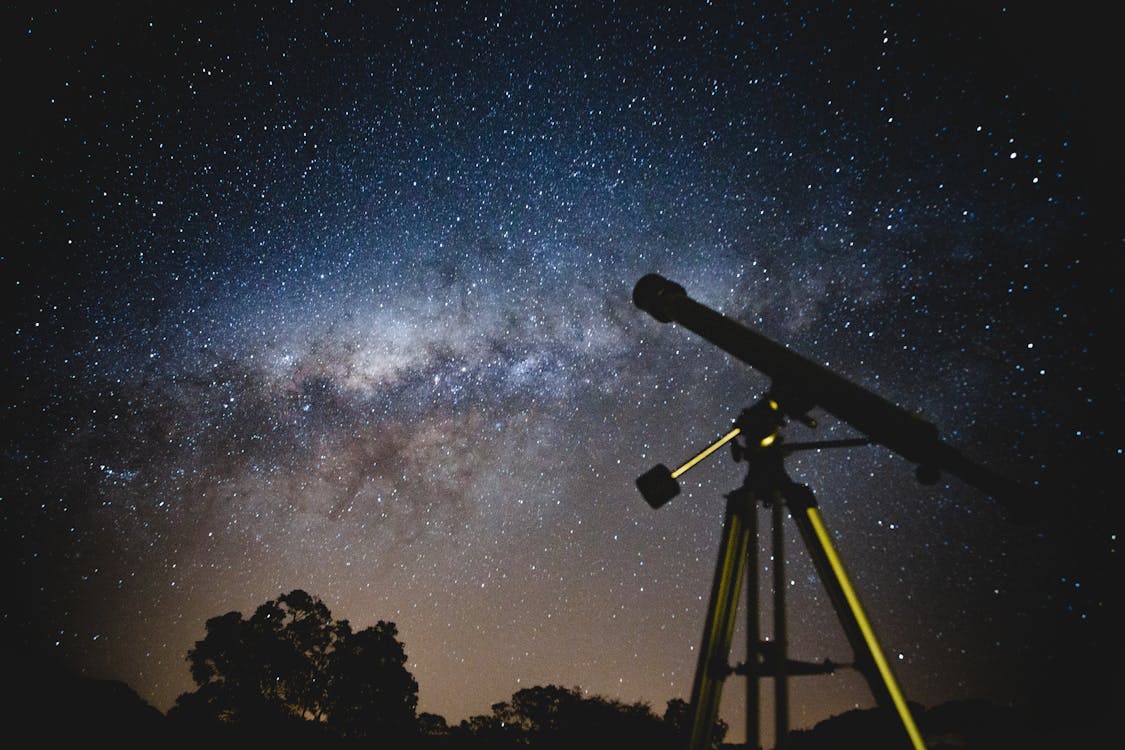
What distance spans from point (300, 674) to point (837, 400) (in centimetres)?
2271

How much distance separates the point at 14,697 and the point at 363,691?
1141 centimetres

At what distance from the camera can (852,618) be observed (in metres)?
1.53

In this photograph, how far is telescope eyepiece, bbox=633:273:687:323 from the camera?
289 centimetres

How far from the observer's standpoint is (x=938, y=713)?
1431 centimetres

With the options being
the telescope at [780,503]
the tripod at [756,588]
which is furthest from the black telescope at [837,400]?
the tripod at [756,588]

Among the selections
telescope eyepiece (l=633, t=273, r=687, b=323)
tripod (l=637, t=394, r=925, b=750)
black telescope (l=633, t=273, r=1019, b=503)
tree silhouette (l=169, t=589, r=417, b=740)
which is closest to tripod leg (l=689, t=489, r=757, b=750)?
tripod (l=637, t=394, r=925, b=750)

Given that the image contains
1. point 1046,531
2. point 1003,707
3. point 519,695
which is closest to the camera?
point 1046,531

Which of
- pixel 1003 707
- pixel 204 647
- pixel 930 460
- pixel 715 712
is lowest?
pixel 1003 707

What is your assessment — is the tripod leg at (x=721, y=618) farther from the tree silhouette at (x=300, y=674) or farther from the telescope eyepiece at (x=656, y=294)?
the tree silhouette at (x=300, y=674)

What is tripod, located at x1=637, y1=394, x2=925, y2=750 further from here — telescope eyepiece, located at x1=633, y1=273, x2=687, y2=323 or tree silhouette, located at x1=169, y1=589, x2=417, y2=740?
tree silhouette, located at x1=169, y1=589, x2=417, y2=740

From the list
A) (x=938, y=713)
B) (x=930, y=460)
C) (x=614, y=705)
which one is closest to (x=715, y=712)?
(x=930, y=460)

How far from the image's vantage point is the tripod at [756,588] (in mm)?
1513

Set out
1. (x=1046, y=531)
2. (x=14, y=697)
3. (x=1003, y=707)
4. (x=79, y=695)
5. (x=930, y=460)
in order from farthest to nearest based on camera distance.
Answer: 1. (x=1003, y=707)
2. (x=79, y=695)
3. (x=14, y=697)
4. (x=930, y=460)
5. (x=1046, y=531)

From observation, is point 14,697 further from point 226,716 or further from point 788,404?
point 788,404
